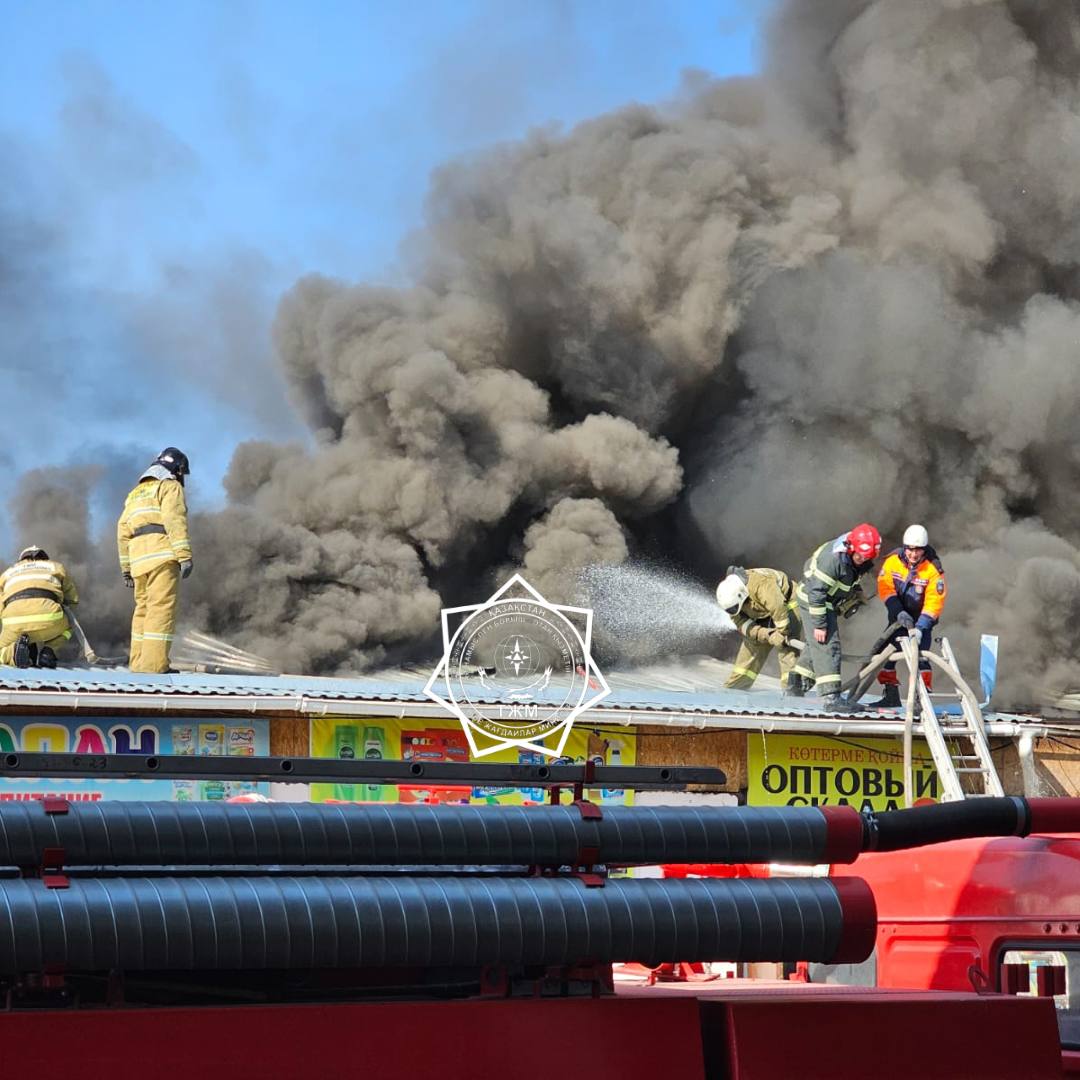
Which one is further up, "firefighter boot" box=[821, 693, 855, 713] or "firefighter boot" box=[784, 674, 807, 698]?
"firefighter boot" box=[784, 674, 807, 698]

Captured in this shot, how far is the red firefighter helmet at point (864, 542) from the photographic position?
37.1ft

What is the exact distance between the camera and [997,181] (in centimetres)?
2253

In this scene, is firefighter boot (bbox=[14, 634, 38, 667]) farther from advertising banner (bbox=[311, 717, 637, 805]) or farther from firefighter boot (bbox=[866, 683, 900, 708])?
firefighter boot (bbox=[866, 683, 900, 708])

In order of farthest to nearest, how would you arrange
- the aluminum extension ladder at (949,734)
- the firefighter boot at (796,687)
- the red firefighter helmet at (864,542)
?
the firefighter boot at (796,687) → the red firefighter helmet at (864,542) → the aluminum extension ladder at (949,734)

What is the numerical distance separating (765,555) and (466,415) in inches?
197

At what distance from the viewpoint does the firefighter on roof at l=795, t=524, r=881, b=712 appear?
11344 mm

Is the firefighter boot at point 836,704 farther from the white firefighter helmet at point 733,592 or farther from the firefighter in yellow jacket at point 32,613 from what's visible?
the firefighter in yellow jacket at point 32,613

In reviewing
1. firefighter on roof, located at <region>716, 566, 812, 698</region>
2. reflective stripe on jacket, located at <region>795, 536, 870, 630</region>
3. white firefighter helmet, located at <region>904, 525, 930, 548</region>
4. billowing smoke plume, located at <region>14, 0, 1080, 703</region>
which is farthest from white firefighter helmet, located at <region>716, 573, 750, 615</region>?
billowing smoke plume, located at <region>14, 0, 1080, 703</region>

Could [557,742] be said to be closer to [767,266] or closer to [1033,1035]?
[1033,1035]

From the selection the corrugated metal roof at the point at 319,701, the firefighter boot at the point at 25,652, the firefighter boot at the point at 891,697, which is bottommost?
the corrugated metal roof at the point at 319,701

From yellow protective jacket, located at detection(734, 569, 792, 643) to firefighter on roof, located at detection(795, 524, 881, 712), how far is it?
1.40 meters

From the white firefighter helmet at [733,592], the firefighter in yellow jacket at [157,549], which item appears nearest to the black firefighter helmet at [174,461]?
the firefighter in yellow jacket at [157,549]

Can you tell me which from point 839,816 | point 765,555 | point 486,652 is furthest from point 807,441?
point 839,816

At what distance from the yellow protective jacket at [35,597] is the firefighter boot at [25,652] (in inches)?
3.2
